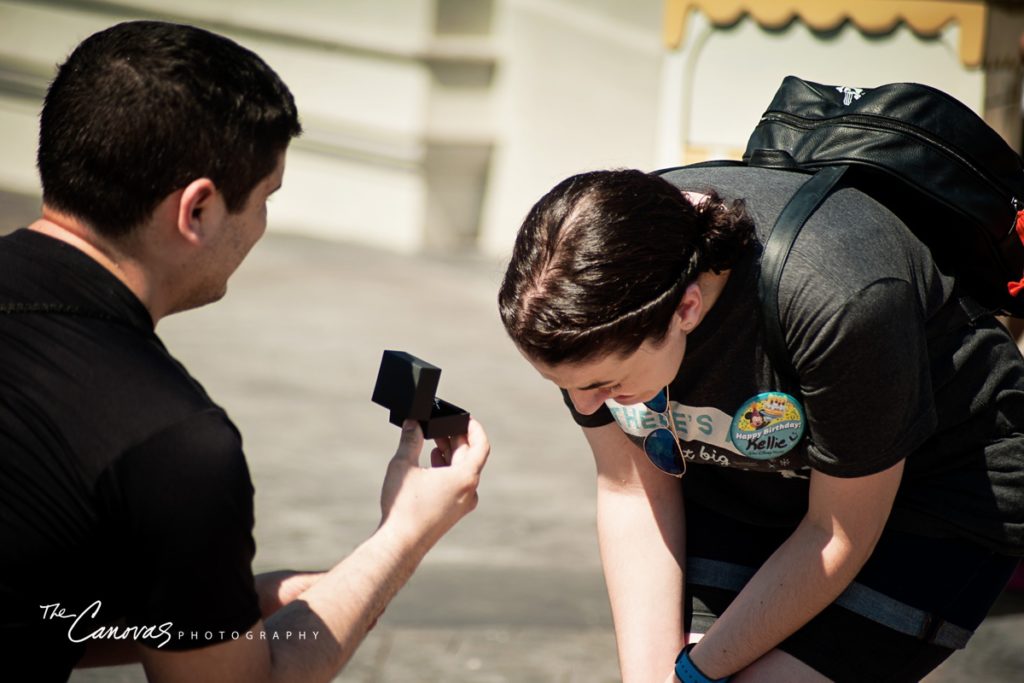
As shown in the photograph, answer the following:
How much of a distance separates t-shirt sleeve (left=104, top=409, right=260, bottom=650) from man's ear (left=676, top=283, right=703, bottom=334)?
0.70 meters

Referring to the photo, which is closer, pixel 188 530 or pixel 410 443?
pixel 188 530

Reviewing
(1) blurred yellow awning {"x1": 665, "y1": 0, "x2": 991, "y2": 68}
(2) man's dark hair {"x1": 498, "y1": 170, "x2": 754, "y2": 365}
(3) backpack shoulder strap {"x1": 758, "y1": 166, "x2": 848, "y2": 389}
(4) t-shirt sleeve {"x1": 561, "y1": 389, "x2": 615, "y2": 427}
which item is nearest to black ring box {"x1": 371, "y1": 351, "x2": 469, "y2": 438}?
(2) man's dark hair {"x1": 498, "y1": 170, "x2": 754, "y2": 365}

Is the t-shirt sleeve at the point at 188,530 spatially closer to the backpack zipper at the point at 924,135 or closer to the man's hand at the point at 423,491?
the man's hand at the point at 423,491

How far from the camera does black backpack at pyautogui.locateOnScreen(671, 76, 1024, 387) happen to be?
1999 mm

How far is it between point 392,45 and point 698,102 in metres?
5.29

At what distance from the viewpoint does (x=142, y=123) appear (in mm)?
1672

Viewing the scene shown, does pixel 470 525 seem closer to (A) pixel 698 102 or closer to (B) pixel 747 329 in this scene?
(A) pixel 698 102

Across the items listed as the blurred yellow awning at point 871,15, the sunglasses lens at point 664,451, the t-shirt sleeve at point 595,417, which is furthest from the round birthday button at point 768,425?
the blurred yellow awning at point 871,15

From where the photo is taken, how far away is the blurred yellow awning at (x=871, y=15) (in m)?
4.09

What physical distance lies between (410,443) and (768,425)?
58 cm

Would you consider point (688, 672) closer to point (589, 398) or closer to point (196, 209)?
point (589, 398)

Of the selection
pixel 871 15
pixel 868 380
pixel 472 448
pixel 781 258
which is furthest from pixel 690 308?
pixel 871 15

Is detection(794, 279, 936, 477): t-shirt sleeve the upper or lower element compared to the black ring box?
upper

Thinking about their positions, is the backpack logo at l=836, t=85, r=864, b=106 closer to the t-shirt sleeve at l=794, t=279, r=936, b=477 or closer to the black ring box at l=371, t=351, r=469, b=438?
the t-shirt sleeve at l=794, t=279, r=936, b=477
